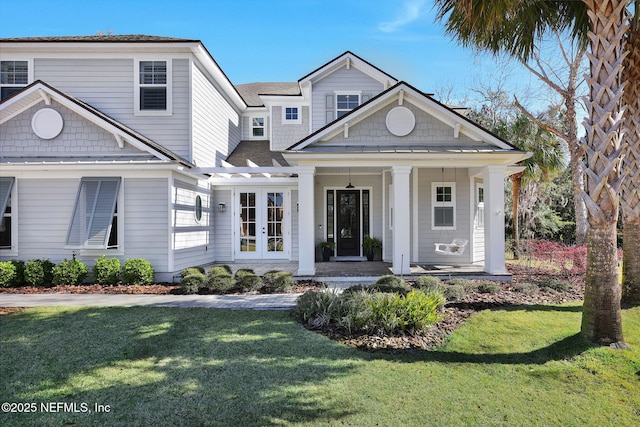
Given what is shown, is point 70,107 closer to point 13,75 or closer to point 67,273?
point 13,75

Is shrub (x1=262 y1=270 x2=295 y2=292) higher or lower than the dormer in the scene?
lower

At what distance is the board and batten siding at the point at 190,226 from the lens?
10.6 m

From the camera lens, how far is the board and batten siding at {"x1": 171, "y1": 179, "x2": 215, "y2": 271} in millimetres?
10641

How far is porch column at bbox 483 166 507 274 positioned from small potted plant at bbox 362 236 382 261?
414 centimetres

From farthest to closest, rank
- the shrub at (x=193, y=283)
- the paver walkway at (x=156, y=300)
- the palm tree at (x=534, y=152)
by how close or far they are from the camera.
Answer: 1. the palm tree at (x=534, y=152)
2. the shrub at (x=193, y=283)
3. the paver walkway at (x=156, y=300)

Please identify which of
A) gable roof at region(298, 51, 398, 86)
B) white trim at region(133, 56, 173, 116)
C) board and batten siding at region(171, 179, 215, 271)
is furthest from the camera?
gable roof at region(298, 51, 398, 86)

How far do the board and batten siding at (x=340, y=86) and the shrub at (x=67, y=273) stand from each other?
31.8 feet

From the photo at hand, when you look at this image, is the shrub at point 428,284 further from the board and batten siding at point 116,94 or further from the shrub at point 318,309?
the board and batten siding at point 116,94

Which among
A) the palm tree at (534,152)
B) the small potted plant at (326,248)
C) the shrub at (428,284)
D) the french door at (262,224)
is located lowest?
the shrub at (428,284)

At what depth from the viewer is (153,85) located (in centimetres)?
1183

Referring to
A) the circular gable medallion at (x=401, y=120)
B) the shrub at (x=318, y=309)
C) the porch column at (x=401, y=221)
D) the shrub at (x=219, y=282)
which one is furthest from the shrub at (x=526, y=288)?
the shrub at (x=219, y=282)

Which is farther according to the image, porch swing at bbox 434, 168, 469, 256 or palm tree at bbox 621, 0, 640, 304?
porch swing at bbox 434, 168, 469, 256

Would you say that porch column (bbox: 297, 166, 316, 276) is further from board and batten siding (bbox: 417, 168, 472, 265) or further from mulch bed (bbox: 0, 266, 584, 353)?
board and batten siding (bbox: 417, 168, 472, 265)

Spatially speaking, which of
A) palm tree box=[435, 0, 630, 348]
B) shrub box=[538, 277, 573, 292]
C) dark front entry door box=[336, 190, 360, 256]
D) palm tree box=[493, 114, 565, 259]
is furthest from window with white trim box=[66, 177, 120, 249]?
palm tree box=[493, 114, 565, 259]
